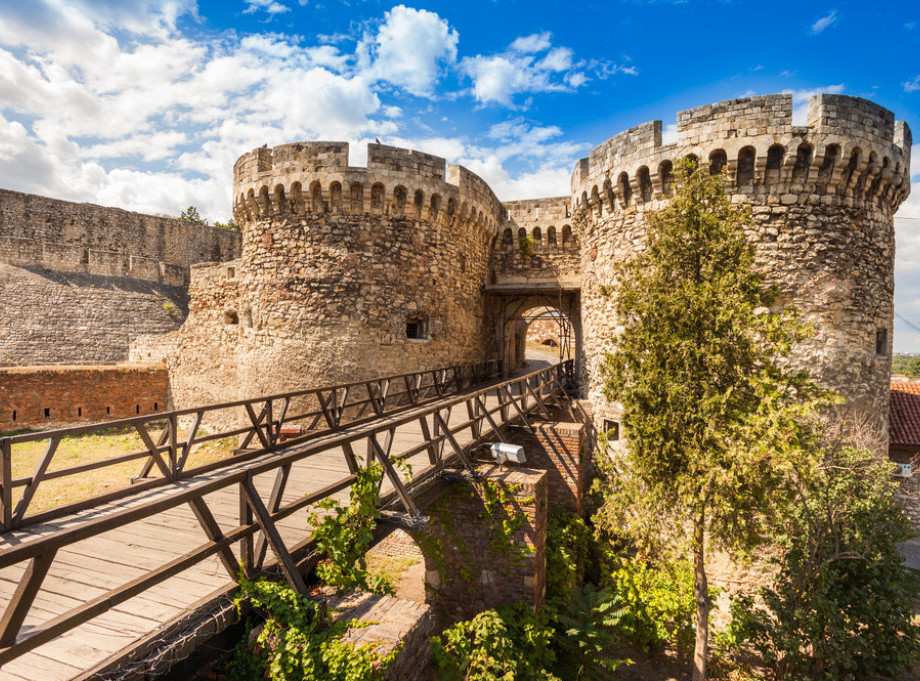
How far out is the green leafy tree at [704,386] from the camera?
17.7 ft

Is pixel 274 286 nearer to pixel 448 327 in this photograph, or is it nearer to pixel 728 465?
pixel 448 327

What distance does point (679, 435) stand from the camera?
19.9 ft

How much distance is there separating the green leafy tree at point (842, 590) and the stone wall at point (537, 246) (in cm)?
804

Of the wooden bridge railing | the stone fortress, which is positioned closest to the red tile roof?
the stone fortress

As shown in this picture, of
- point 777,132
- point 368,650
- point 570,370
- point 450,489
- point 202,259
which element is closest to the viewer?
point 368,650

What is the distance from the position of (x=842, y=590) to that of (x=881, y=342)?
16.6ft

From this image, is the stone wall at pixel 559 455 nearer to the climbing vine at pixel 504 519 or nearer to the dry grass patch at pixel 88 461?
the climbing vine at pixel 504 519

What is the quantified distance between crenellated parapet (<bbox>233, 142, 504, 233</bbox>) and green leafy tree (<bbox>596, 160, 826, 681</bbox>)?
20.4ft

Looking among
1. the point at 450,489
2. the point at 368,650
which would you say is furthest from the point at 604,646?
the point at 368,650

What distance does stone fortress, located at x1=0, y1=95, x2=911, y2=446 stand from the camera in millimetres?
8734

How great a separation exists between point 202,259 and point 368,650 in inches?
892

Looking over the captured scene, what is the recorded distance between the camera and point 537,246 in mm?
14211

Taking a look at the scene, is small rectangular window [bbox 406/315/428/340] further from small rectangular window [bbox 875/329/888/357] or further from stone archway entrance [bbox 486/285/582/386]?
small rectangular window [bbox 875/329/888/357]

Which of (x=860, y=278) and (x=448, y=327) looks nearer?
(x=860, y=278)
